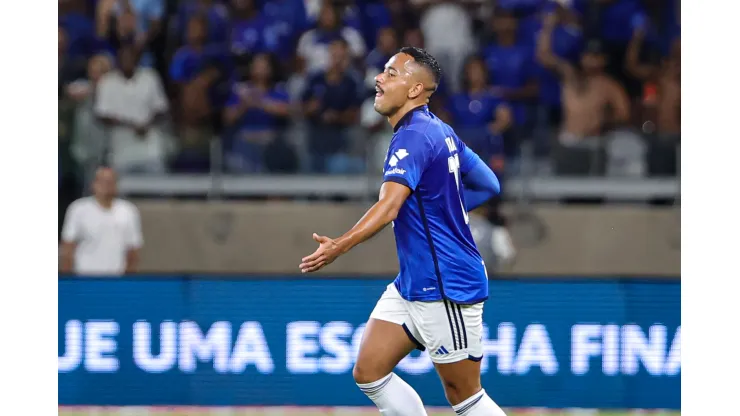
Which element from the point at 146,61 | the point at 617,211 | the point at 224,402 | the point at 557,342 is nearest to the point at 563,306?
the point at 557,342

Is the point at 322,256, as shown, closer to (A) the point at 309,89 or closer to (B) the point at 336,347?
(B) the point at 336,347

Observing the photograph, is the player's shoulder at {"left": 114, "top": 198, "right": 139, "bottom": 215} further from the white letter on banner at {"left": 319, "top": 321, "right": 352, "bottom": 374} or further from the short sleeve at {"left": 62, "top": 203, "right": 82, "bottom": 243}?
the white letter on banner at {"left": 319, "top": 321, "right": 352, "bottom": 374}

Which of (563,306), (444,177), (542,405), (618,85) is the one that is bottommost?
(542,405)

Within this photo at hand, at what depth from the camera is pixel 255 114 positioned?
1157 centimetres

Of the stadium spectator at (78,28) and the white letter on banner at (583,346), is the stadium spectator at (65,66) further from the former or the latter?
the white letter on banner at (583,346)

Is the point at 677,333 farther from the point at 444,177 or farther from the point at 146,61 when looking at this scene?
the point at 146,61

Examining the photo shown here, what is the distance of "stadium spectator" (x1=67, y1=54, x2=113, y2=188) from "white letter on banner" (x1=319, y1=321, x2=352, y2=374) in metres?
3.62

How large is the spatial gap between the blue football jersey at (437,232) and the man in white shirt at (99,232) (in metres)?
5.04

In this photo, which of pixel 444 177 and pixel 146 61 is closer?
pixel 444 177

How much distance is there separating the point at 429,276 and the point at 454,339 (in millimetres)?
326

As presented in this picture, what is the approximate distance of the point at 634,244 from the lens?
37.4ft

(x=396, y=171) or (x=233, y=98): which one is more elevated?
(x=233, y=98)

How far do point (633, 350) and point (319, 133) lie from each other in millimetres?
3989

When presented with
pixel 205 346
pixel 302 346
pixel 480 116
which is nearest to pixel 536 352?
pixel 302 346
